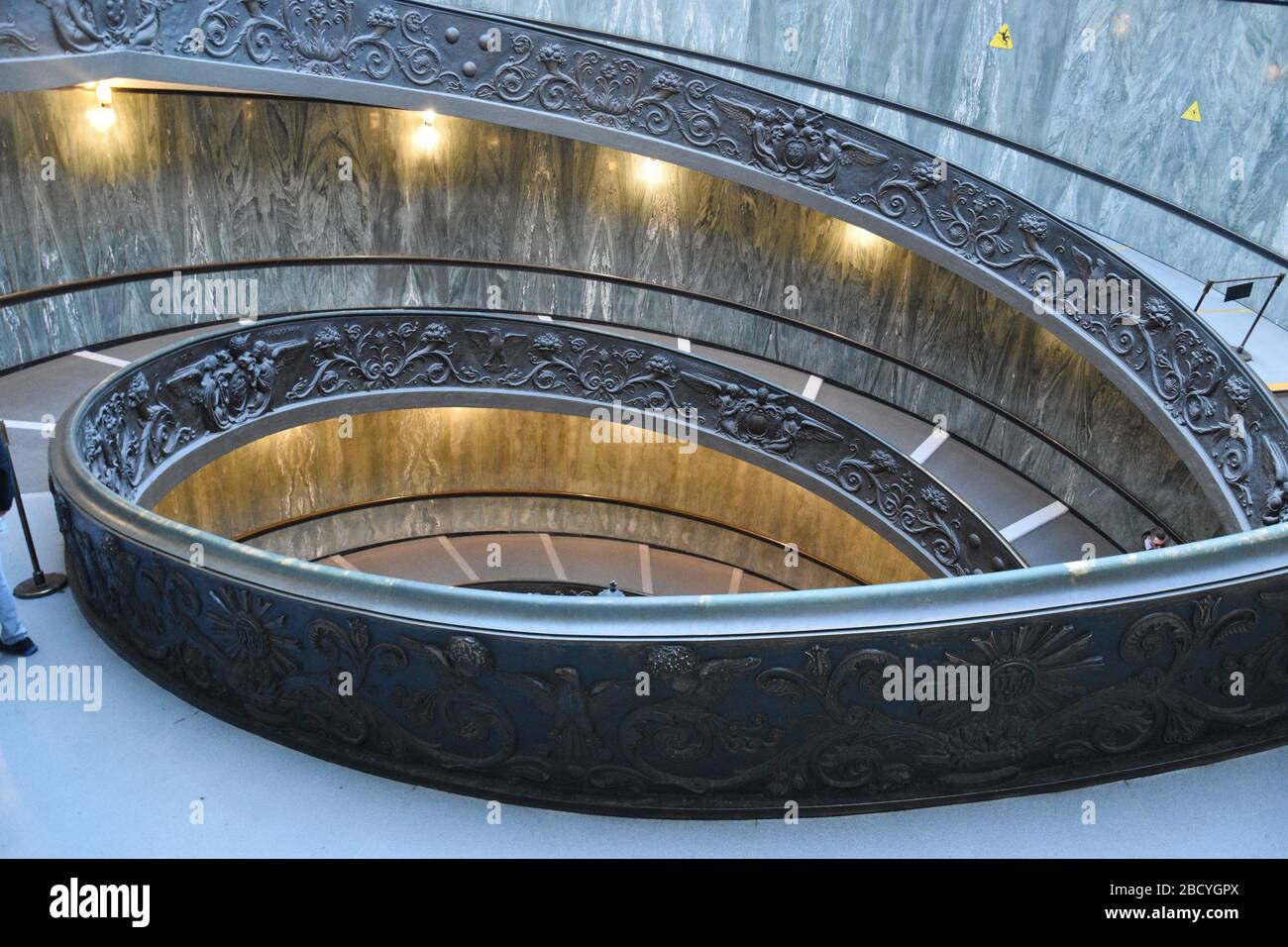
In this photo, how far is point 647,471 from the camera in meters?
13.8

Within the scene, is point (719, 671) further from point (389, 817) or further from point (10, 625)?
point (10, 625)

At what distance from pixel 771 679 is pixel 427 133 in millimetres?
11109

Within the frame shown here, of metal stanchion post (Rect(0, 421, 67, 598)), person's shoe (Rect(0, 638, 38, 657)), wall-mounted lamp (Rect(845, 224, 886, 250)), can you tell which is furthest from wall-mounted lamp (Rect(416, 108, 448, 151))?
person's shoe (Rect(0, 638, 38, 657))

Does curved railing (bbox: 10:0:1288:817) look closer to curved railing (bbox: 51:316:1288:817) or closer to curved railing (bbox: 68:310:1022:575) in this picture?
curved railing (bbox: 51:316:1288:817)

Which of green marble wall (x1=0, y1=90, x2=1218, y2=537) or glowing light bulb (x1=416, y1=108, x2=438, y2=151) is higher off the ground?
glowing light bulb (x1=416, y1=108, x2=438, y2=151)

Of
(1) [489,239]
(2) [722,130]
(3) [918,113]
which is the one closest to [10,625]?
(2) [722,130]

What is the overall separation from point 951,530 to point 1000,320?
3.09 metres

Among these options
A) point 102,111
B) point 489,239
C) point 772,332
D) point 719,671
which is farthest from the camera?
point 772,332

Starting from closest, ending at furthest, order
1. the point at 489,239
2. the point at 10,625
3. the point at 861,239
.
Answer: the point at 10,625
the point at 861,239
the point at 489,239

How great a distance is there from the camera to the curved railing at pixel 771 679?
302 cm

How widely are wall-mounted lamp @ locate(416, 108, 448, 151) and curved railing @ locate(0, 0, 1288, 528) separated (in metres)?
1.40

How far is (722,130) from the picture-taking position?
11523 mm

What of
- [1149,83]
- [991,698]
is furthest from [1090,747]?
[1149,83]

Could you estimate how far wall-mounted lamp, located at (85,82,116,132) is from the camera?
1018 centimetres
